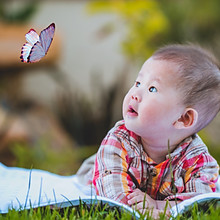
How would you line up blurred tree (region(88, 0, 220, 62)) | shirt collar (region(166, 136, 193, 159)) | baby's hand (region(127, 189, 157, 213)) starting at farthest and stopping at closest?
blurred tree (region(88, 0, 220, 62)), shirt collar (region(166, 136, 193, 159)), baby's hand (region(127, 189, 157, 213))

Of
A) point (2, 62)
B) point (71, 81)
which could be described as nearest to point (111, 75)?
point (71, 81)

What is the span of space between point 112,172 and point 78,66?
14.3 feet

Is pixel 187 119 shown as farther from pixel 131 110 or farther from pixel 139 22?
pixel 139 22

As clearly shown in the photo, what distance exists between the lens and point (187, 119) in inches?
57.9

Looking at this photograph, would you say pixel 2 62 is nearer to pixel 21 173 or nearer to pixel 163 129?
pixel 21 173

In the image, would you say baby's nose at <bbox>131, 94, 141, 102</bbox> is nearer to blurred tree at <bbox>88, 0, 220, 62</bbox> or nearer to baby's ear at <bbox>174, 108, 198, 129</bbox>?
baby's ear at <bbox>174, 108, 198, 129</bbox>

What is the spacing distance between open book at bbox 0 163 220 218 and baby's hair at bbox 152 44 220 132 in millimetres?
264

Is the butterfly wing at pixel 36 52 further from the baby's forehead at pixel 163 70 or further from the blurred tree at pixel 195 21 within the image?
the blurred tree at pixel 195 21

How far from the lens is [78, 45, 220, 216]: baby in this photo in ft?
4.71

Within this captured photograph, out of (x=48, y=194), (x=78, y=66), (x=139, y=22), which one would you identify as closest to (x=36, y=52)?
(x=48, y=194)

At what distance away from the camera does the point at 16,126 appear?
4.43 metres

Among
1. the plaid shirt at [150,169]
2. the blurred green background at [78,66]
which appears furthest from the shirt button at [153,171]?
the blurred green background at [78,66]

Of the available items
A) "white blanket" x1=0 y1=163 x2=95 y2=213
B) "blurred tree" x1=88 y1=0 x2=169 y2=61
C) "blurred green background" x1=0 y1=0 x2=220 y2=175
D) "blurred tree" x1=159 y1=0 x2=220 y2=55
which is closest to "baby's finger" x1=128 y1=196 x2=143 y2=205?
"white blanket" x1=0 y1=163 x2=95 y2=213

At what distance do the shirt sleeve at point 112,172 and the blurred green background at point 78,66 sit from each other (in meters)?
1.95
